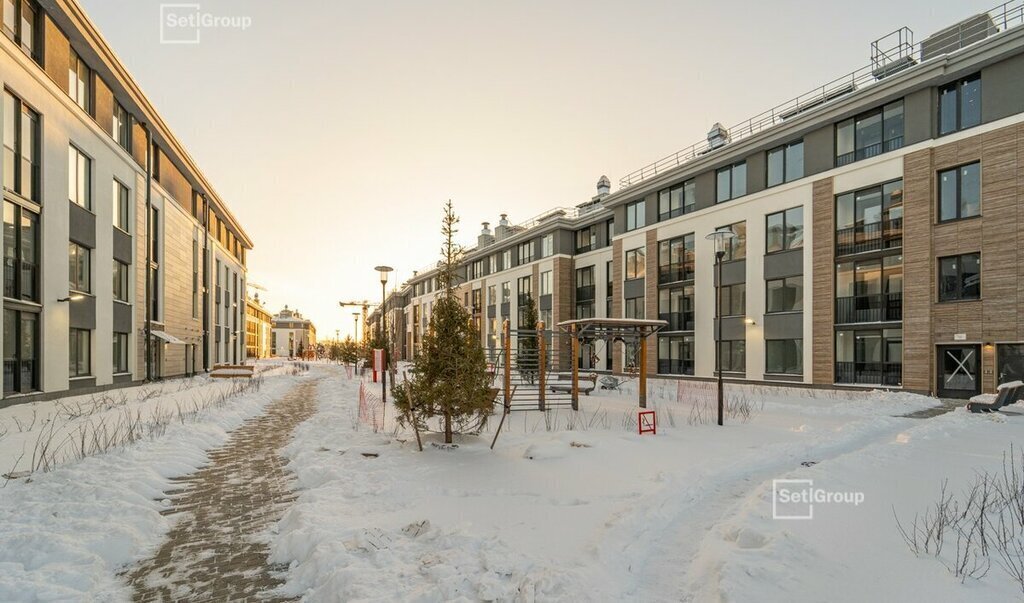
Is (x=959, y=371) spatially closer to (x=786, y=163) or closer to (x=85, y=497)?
(x=786, y=163)

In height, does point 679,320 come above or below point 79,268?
below

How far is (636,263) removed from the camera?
34.1 metres

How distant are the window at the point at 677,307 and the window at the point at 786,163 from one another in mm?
7696

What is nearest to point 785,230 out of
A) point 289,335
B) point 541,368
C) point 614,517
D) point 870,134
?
point 870,134

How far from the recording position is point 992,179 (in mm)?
18078

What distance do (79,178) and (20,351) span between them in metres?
7.95

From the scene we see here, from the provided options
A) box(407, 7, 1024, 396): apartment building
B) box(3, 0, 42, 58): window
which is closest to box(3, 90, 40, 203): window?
box(3, 0, 42, 58): window

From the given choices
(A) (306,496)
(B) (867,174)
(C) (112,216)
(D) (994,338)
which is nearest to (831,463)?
(A) (306,496)

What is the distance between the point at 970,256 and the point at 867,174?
5.11 metres

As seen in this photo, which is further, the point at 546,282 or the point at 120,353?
the point at 546,282

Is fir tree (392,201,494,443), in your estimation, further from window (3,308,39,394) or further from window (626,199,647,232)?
window (626,199,647,232)

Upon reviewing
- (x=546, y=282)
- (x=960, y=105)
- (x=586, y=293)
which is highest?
(x=960, y=105)

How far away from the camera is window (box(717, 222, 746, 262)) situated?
2678 cm

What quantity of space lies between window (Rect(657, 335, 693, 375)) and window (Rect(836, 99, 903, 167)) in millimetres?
12502
